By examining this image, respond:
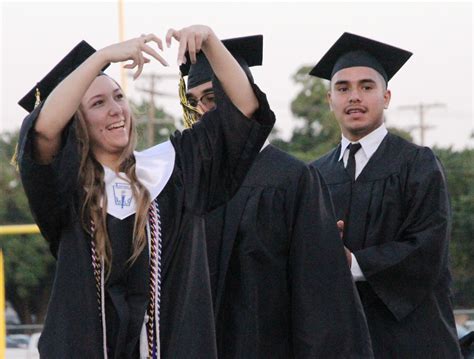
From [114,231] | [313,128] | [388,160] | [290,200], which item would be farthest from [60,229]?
[313,128]

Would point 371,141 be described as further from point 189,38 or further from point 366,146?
point 189,38

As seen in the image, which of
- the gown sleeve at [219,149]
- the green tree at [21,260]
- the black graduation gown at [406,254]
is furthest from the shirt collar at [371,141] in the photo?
the green tree at [21,260]

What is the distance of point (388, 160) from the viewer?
5953 millimetres

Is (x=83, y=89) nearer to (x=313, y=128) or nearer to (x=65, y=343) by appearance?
(x=65, y=343)

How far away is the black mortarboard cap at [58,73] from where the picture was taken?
182 inches

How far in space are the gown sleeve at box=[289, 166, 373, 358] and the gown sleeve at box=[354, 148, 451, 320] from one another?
1.80 ft

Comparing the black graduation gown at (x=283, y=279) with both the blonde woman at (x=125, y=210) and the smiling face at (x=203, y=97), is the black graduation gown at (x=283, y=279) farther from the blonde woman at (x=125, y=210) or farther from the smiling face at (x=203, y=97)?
the blonde woman at (x=125, y=210)

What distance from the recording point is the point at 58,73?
4.66 meters

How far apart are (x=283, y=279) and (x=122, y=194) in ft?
Result: 3.55

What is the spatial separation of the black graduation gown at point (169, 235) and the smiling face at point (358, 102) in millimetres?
1578

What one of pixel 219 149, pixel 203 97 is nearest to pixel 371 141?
pixel 203 97

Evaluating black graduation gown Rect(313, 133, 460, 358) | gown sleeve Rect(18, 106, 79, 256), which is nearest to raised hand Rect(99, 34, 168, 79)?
gown sleeve Rect(18, 106, 79, 256)

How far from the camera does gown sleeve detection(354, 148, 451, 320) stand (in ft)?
18.7

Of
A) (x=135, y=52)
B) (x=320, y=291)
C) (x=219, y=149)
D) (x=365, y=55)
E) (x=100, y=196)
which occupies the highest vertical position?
(x=135, y=52)
